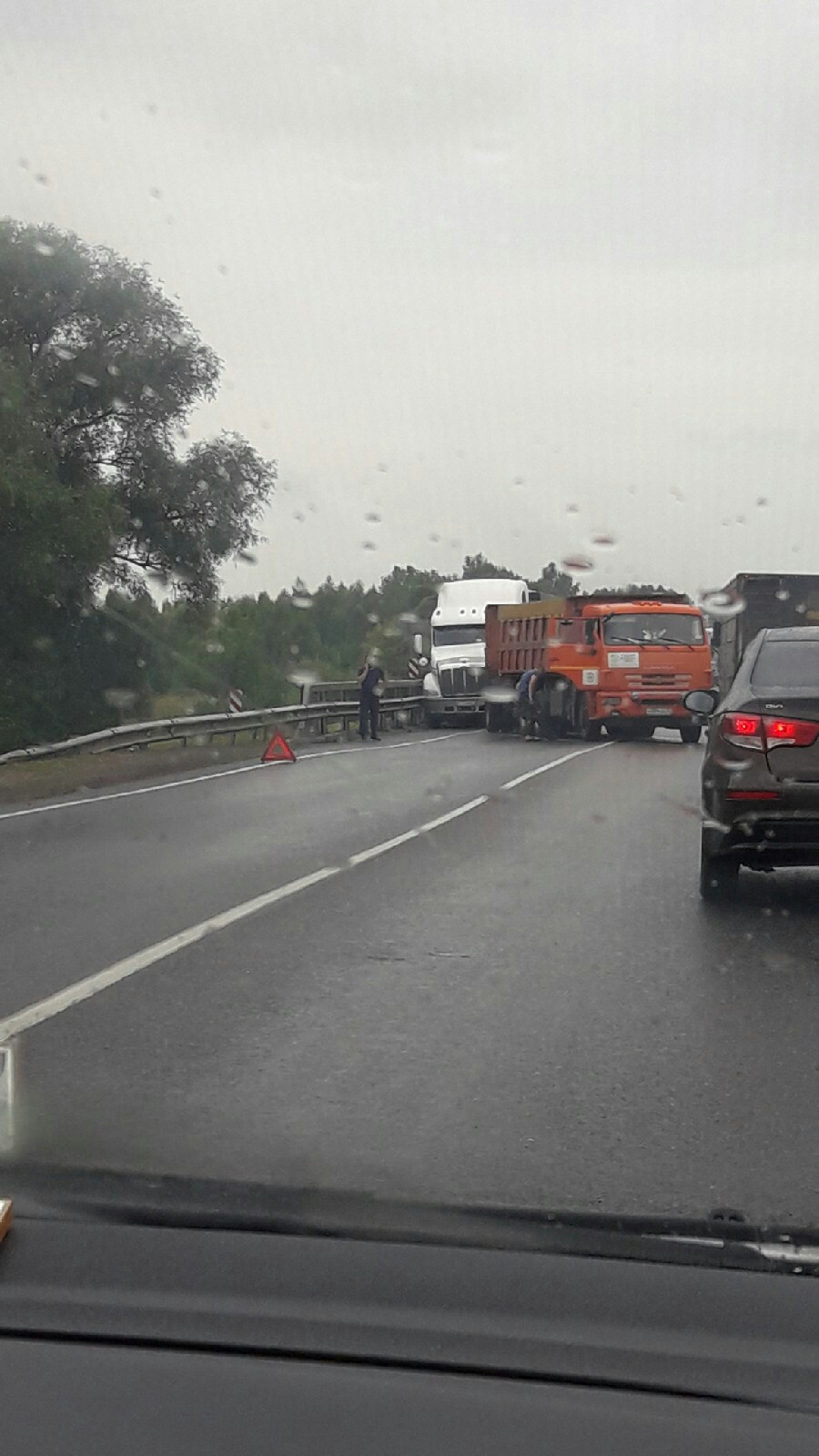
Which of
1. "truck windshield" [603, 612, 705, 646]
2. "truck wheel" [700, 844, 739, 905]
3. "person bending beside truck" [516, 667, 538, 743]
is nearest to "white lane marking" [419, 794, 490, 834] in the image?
"truck wheel" [700, 844, 739, 905]

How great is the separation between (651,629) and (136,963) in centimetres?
2687

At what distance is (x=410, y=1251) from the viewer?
4.07m

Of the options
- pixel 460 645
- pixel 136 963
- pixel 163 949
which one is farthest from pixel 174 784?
pixel 460 645

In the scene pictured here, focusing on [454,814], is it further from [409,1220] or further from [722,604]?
[722,604]

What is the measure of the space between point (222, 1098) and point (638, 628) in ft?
95.5

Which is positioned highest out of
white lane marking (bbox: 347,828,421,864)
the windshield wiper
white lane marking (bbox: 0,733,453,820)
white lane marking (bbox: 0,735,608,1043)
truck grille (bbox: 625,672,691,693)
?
truck grille (bbox: 625,672,691,693)

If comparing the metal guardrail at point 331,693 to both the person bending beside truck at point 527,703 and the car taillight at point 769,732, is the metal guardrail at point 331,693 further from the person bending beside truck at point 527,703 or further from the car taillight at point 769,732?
the car taillight at point 769,732

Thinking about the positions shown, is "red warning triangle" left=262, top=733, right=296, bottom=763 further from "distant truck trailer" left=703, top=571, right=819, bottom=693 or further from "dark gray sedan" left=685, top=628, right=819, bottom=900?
"dark gray sedan" left=685, top=628, right=819, bottom=900

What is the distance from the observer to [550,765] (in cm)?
2484

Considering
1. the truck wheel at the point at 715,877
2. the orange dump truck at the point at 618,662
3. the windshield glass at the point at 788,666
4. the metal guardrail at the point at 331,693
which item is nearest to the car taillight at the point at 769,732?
the windshield glass at the point at 788,666

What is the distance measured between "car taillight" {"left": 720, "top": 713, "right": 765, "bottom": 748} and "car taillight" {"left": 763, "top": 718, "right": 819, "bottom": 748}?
0.16ft

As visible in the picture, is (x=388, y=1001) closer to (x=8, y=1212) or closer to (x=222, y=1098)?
(x=222, y=1098)

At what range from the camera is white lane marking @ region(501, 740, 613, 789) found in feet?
69.5

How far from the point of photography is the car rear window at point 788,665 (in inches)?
386
